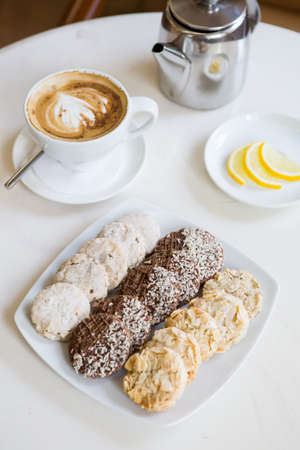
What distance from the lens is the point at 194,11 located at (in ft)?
4.02

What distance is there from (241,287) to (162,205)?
329mm

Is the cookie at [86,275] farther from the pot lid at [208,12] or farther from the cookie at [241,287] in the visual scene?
the pot lid at [208,12]

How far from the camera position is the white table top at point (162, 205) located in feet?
2.80

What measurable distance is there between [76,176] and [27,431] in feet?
2.00

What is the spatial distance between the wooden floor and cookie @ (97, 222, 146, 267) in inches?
71.6

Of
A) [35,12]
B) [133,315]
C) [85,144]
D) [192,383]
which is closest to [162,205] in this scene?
[85,144]

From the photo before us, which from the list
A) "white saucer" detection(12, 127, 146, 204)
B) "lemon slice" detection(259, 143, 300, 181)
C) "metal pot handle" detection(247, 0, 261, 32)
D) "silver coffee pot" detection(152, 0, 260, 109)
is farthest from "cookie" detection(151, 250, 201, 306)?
"metal pot handle" detection(247, 0, 261, 32)

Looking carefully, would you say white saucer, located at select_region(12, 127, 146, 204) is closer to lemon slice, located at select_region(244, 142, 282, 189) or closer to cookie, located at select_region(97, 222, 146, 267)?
cookie, located at select_region(97, 222, 146, 267)

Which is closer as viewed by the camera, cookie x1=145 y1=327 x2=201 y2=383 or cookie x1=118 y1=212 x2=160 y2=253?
cookie x1=145 y1=327 x2=201 y2=383

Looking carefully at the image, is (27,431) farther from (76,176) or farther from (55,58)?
(55,58)

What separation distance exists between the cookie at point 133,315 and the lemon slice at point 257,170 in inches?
19.6

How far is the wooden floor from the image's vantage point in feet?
8.41

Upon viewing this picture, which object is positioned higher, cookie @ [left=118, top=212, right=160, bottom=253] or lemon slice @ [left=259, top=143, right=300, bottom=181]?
cookie @ [left=118, top=212, right=160, bottom=253]

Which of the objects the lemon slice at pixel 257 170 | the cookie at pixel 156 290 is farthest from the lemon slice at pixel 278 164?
the cookie at pixel 156 290
